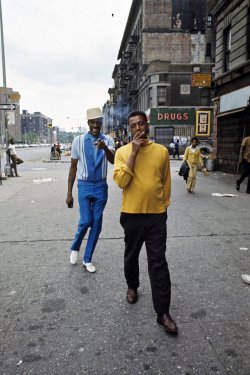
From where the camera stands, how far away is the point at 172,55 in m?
41.9

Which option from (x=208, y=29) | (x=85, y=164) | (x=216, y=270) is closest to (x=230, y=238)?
(x=216, y=270)

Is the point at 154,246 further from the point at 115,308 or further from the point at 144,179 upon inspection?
the point at 115,308

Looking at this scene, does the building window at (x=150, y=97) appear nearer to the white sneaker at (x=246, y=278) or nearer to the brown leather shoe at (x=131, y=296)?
the white sneaker at (x=246, y=278)

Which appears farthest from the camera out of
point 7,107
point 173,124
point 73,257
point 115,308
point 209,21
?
point 209,21

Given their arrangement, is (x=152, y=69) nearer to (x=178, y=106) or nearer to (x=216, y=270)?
(x=178, y=106)

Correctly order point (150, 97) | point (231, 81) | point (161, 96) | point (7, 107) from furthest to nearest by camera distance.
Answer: point (150, 97) → point (161, 96) → point (231, 81) → point (7, 107)

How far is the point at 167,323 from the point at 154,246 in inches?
26.6

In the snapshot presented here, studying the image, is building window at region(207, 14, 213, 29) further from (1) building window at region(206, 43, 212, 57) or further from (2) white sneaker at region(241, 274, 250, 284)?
(2) white sneaker at region(241, 274, 250, 284)

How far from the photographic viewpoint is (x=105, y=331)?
3.12 m

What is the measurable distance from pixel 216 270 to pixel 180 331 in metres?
1.63

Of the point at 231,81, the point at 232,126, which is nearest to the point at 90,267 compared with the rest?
the point at 232,126

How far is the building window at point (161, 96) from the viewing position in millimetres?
38588

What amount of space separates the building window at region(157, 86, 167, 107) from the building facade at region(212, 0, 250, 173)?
1866 cm

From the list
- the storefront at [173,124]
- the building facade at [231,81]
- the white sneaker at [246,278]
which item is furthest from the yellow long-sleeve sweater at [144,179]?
the storefront at [173,124]
